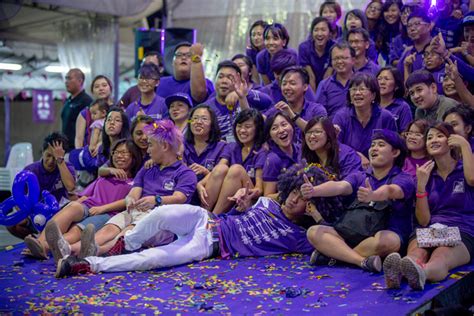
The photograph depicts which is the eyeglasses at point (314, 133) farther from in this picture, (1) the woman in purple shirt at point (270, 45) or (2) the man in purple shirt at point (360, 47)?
(1) the woman in purple shirt at point (270, 45)

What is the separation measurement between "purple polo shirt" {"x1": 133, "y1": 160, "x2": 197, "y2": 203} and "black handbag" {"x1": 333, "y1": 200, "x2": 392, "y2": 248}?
1.13m

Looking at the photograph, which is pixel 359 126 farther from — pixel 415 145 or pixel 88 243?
pixel 88 243

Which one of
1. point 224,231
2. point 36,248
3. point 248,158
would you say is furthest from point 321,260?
point 36,248

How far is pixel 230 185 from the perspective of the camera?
5.06m

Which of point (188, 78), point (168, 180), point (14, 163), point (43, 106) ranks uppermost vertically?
point (188, 78)

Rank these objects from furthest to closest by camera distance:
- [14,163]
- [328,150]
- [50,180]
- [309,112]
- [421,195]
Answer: [14,163], [50,180], [309,112], [328,150], [421,195]

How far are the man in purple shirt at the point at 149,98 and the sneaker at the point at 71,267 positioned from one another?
2061 millimetres

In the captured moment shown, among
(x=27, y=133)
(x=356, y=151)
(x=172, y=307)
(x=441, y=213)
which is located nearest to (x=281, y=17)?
(x=356, y=151)

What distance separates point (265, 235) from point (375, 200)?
35.5 inches

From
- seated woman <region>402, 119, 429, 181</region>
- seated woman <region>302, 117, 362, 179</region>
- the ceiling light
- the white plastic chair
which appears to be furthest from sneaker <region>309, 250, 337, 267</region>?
the ceiling light

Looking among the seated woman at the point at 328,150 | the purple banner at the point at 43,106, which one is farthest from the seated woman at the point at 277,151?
the purple banner at the point at 43,106

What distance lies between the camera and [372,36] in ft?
23.3

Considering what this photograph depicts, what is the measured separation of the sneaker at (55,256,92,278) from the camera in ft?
13.6

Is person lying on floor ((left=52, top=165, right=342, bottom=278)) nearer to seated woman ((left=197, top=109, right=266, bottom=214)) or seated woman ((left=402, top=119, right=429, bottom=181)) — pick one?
seated woman ((left=197, top=109, right=266, bottom=214))
